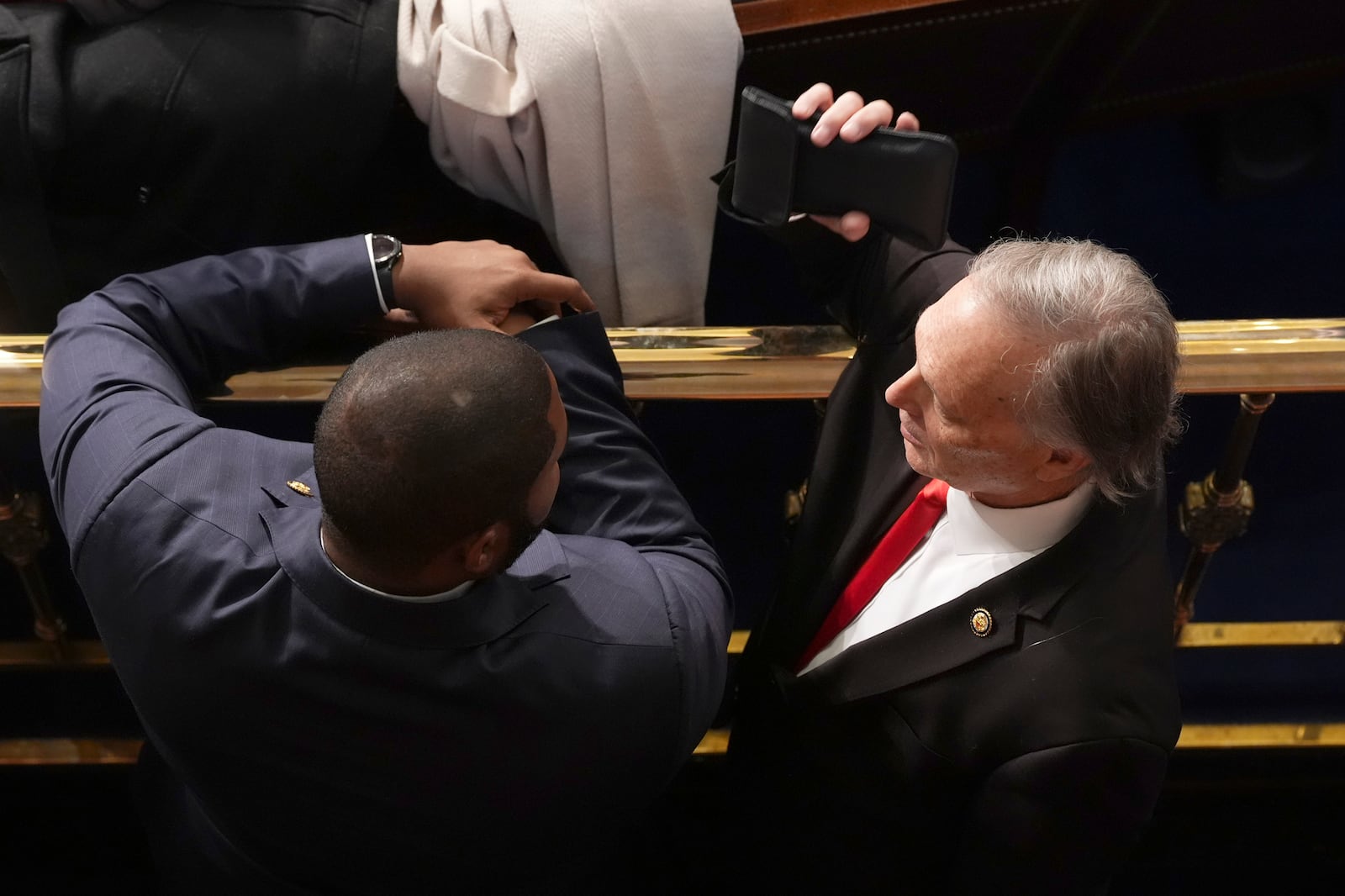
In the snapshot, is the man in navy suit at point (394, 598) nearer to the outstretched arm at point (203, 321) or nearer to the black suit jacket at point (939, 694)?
the outstretched arm at point (203, 321)

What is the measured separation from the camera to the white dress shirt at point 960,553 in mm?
1295

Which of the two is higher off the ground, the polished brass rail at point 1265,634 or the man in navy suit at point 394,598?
the man in navy suit at point 394,598

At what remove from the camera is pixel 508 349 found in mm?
1080

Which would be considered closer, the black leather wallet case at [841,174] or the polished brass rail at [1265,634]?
the black leather wallet case at [841,174]

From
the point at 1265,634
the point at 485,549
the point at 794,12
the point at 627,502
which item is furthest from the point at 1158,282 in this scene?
the point at 485,549

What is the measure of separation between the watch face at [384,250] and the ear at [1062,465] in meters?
0.73

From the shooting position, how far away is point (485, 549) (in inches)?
42.8

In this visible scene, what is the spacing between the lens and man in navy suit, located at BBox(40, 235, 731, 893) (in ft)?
3.45

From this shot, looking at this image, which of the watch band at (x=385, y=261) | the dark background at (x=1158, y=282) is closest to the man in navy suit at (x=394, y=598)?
the watch band at (x=385, y=261)

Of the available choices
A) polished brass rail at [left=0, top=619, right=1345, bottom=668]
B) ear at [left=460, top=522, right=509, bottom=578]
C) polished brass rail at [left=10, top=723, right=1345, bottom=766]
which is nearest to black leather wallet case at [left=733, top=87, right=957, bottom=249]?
ear at [left=460, top=522, right=509, bottom=578]

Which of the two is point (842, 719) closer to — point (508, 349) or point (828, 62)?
point (508, 349)

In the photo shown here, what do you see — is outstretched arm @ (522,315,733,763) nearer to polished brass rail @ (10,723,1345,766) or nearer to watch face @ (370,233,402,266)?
watch face @ (370,233,402,266)

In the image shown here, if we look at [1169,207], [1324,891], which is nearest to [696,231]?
[1169,207]

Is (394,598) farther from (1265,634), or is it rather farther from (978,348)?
(1265,634)
